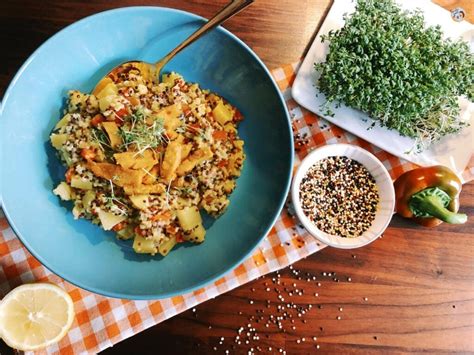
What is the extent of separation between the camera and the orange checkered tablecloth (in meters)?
2.28

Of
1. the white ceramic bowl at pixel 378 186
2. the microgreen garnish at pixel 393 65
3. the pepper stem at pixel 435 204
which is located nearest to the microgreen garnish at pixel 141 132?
the white ceramic bowl at pixel 378 186

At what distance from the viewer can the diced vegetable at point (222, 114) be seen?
216 cm

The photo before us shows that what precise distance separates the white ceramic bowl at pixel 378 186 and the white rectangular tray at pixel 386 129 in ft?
0.32

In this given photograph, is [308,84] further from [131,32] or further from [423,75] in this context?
[131,32]

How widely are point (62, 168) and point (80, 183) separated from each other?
7.8 inches

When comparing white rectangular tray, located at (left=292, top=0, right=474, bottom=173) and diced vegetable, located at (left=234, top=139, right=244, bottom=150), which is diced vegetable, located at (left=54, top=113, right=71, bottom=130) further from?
white rectangular tray, located at (left=292, top=0, right=474, bottom=173)

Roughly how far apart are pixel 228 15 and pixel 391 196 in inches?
43.0

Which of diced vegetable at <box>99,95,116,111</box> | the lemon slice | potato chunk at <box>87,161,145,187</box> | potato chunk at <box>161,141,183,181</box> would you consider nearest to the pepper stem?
potato chunk at <box>161,141,183,181</box>

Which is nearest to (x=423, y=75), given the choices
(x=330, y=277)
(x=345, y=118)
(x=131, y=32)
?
(x=345, y=118)

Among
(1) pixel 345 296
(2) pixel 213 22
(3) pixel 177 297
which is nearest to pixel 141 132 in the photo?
(2) pixel 213 22

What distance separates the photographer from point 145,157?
6.51 ft

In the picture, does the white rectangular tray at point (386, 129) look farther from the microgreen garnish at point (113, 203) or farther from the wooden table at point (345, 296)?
the microgreen garnish at point (113, 203)

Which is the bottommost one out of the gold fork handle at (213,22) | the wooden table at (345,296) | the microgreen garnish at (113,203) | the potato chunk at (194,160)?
the wooden table at (345,296)

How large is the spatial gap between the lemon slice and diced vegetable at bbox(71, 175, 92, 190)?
0.48 metres
